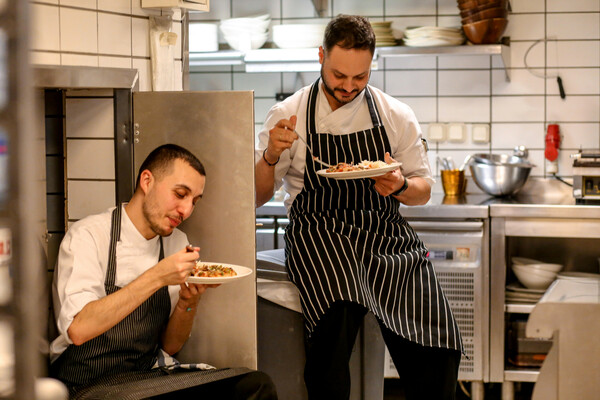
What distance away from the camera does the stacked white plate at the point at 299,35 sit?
155 inches

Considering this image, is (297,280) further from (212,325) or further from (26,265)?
(26,265)

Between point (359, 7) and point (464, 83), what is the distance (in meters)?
0.74

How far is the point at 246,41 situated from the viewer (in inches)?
158

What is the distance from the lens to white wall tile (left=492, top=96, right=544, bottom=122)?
4160mm

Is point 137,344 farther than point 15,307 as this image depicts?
Yes

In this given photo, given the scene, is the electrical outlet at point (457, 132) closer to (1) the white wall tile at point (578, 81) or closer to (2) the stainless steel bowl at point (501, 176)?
(2) the stainless steel bowl at point (501, 176)

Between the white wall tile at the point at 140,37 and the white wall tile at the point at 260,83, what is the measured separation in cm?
206

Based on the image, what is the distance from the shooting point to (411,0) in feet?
13.8

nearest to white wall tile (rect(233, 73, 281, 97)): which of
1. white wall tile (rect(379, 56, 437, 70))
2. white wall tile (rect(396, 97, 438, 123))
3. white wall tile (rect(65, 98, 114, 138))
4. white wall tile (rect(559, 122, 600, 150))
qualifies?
white wall tile (rect(379, 56, 437, 70))

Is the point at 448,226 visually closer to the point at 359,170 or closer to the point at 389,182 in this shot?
the point at 389,182

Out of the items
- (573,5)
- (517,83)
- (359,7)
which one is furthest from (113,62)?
(573,5)

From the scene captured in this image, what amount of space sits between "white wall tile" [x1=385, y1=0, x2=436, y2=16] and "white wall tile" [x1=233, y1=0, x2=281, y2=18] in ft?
2.13

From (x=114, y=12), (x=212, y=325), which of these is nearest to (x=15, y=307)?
(x=212, y=325)

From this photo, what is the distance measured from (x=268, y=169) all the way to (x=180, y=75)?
0.42 m
